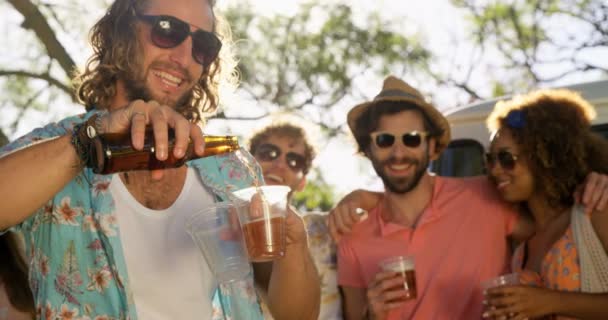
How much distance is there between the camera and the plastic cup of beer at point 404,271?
362 cm

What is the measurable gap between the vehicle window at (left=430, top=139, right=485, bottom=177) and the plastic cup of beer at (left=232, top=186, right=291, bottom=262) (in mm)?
2744

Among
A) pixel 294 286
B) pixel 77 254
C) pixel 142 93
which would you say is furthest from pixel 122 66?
pixel 294 286

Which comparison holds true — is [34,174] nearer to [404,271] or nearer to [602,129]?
[404,271]

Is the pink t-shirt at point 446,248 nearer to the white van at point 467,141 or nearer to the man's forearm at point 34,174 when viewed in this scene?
the white van at point 467,141

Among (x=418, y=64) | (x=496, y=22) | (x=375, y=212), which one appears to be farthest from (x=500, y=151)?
(x=496, y=22)

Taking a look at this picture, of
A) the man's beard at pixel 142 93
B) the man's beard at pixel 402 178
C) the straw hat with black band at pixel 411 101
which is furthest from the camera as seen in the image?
the straw hat with black band at pixel 411 101

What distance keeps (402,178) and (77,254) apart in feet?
7.44

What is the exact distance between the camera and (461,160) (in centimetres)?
509

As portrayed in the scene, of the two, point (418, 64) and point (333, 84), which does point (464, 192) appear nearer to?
point (333, 84)

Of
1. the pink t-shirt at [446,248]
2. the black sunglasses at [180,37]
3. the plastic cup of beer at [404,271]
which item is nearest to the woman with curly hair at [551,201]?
the pink t-shirt at [446,248]

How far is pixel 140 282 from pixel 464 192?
7.56 feet

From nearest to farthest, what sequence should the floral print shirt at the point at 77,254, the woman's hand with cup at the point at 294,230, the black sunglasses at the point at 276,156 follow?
the floral print shirt at the point at 77,254 → the woman's hand with cup at the point at 294,230 → the black sunglasses at the point at 276,156

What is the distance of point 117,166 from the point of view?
6.30 ft

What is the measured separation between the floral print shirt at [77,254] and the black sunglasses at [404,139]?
220 cm
